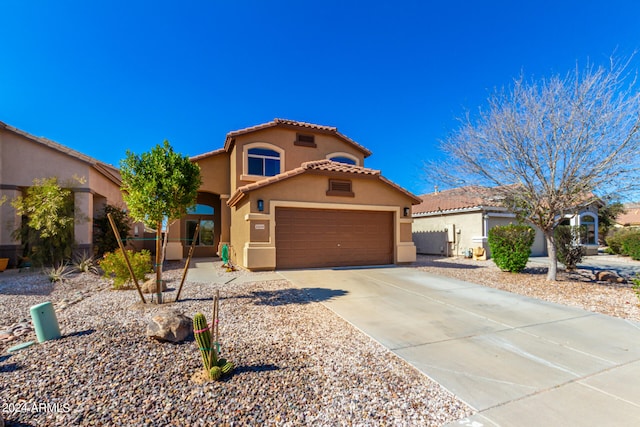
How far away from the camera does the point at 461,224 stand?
58.9 feet

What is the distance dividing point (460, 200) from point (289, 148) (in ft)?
35.0

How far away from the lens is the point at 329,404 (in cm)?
295

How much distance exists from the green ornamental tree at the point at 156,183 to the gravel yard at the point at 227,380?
205 centimetres

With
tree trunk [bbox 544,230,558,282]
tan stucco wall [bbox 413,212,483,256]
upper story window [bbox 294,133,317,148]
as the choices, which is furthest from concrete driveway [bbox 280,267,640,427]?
tan stucco wall [bbox 413,212,483,256]

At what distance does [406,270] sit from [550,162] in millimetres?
5844

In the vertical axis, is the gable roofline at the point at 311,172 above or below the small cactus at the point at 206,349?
above

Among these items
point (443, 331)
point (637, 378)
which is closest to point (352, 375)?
point (443, 331)

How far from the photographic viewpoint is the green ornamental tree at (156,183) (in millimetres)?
6027

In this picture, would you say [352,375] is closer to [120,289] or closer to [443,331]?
[443,331]

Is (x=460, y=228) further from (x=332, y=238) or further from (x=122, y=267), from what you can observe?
(x=122, y=267)

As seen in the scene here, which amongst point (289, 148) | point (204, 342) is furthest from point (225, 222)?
point (204, 342)

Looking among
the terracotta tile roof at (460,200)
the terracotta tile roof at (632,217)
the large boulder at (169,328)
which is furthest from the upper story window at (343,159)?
the terracotta tile roof at (632,217)

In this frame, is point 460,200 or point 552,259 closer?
point 552,259

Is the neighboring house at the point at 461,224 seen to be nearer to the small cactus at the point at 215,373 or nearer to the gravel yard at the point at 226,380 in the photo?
the gravel yard at the point at 226,380
